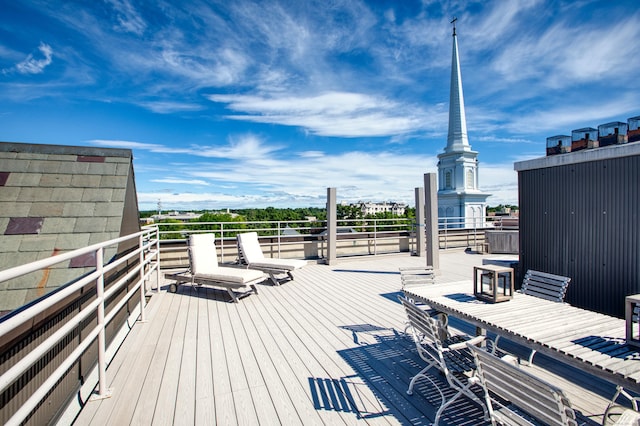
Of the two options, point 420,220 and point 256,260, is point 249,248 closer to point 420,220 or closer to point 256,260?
point 256,260

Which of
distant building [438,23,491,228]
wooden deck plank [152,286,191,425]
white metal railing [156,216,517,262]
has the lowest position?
wooden deck plank [152,286,191,425]

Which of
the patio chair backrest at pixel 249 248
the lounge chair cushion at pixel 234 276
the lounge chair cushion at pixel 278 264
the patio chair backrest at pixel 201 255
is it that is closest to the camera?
the lounge chair cushion at pixel 234 276

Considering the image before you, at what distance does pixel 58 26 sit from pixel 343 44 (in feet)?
26.0

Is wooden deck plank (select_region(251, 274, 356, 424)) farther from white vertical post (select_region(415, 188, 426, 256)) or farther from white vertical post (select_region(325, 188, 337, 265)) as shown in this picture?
white vertical post (select_region(415, 188, 426, 256))

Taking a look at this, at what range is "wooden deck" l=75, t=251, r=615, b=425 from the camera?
6.72 feet

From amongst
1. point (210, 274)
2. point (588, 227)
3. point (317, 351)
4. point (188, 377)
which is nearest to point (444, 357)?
point (317, 351)

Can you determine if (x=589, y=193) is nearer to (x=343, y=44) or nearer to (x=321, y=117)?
(x=343, y=44)

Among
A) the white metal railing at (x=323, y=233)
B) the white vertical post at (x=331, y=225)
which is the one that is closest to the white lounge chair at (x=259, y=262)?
the white metal railing at (x=323, y=233)

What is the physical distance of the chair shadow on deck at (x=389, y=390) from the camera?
2.05 m

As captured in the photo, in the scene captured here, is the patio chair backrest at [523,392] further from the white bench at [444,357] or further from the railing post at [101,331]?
the railing post at [101,331]

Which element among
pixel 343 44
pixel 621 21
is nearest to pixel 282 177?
pixel 343 44

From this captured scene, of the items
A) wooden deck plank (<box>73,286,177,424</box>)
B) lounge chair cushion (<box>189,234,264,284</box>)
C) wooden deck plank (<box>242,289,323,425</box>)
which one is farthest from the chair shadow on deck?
lounge chair cushion (<box>189,234,264,284</box>)

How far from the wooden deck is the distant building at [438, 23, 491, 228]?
18873mm

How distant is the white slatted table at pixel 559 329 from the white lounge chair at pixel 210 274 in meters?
2.86
